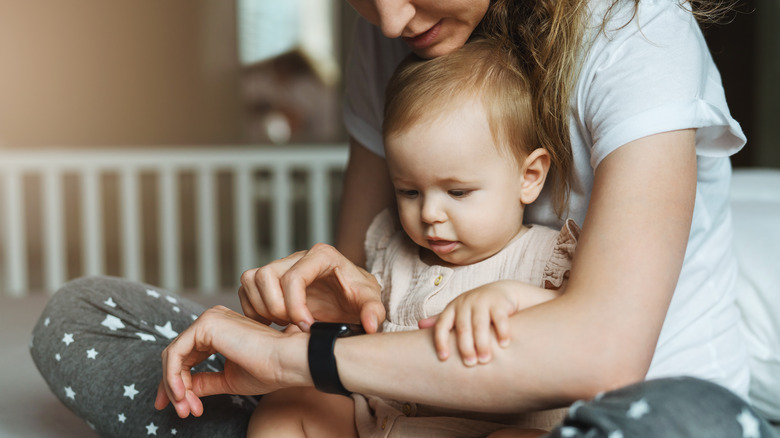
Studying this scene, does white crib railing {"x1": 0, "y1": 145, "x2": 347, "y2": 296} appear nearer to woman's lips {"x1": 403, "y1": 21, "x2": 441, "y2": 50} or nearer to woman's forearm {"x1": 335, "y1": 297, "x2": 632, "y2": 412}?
woman's lips {"x1": 403, "y1": 21, "x2": 441, "y2": 50}

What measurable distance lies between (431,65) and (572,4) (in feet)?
0.54

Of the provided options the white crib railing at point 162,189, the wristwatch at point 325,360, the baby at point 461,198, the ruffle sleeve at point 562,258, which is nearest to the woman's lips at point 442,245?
the baby at point 461,198

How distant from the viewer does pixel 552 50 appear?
794mm

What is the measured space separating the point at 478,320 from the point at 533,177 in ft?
0.93

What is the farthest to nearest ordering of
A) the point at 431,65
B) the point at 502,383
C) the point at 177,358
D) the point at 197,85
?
the point at 197,85 < the point at 431,65 < the point at 177,358 < the point at 502,383

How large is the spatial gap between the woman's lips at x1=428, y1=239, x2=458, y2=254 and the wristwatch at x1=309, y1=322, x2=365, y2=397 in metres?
0.21

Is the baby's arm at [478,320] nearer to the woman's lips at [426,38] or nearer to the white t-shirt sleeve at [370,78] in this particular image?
the woman's lips at [426,38]

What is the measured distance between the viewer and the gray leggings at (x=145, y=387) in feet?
1.81

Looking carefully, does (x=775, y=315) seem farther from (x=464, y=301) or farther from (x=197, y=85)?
(x=197, y=85)

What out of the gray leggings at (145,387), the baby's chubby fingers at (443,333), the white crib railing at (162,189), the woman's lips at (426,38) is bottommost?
the white crib railing at (162,189)

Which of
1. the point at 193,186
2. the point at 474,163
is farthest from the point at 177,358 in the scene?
the point at 193,186

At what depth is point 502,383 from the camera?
1.97ft

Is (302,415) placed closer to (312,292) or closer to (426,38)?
(312,292)

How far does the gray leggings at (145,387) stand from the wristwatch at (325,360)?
0.19m
